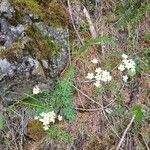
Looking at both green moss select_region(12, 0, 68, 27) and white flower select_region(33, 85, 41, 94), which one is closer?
white flower select_region(33, 85, 41, 94)

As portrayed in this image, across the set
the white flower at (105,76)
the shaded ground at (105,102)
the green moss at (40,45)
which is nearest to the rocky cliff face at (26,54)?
the green moss at (40,45)

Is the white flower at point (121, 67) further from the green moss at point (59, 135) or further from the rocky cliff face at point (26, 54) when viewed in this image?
the green moss at point (59, 135)

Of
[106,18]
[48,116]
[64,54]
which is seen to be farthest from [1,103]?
[106,18]

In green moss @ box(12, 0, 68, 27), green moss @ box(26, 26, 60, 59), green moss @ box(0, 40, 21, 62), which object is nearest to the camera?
green moss @ box(0, 40, 21, 62)

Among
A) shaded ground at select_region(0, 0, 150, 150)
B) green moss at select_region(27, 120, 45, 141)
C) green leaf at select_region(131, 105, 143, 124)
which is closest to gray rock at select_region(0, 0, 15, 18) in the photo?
shaded ground at select_region(0, 0, 150, 150)

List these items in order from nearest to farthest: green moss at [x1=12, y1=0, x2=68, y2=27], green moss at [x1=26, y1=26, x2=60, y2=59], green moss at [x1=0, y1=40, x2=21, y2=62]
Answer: green moss at [x1=0, y1=40, x2=21, y2=62]
green moss at [x1=26, y1=26, x2=60, y2=59]
green moss at [x1=12, y1=0, x2=68, y2=27]

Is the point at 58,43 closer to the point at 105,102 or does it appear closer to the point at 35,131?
the point at 105,102

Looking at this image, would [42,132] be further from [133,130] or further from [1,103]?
[133,130]

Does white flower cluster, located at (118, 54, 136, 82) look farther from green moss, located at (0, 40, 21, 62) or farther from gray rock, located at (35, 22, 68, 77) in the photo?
green moss, located at (0, 40, 21, 62)

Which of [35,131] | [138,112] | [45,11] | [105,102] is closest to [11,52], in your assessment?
[45,11]
